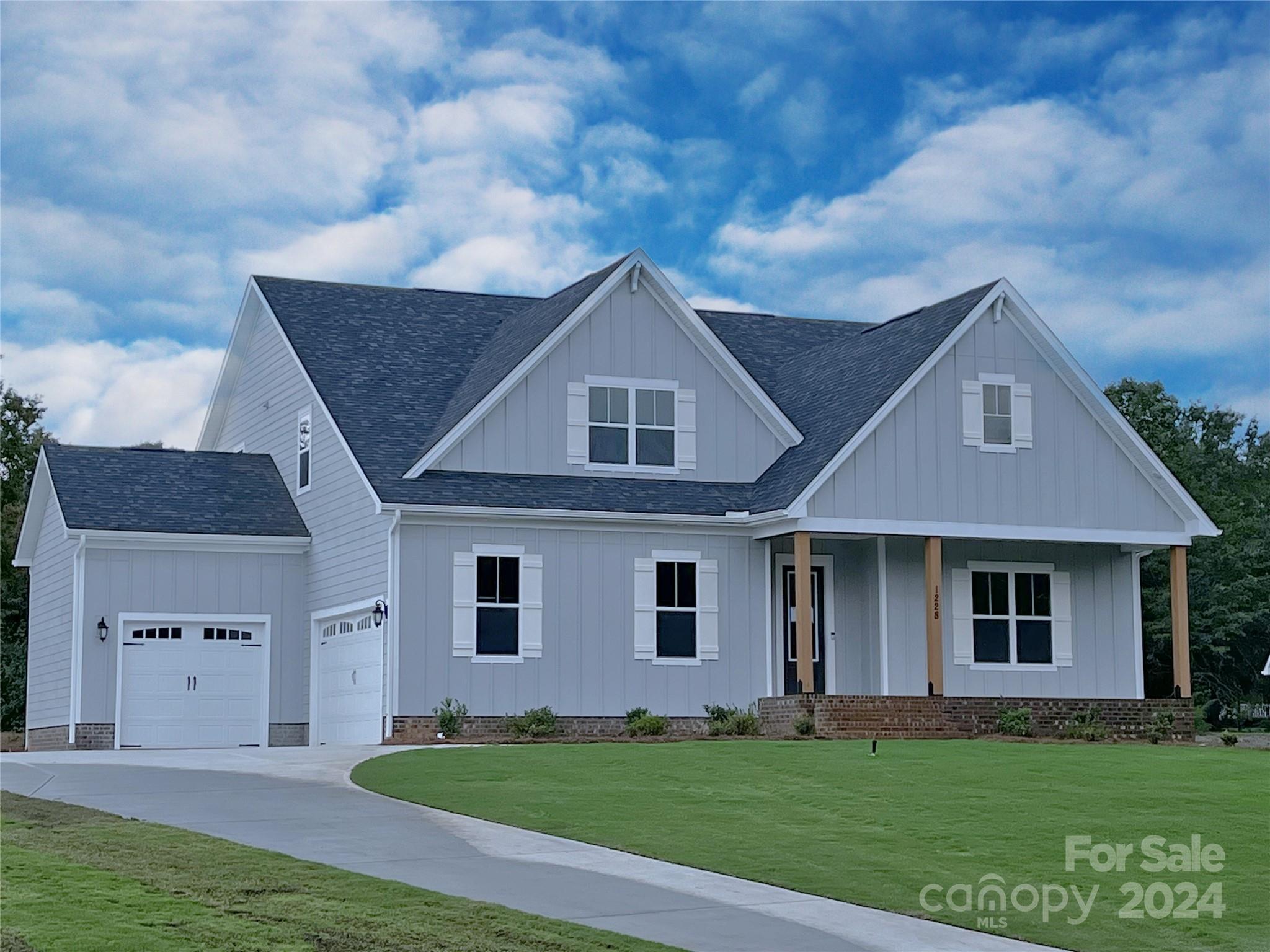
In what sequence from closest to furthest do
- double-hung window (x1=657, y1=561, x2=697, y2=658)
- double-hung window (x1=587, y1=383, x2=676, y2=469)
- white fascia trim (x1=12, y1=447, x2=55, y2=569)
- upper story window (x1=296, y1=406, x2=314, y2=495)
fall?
1. double-hung window (x1=657, y1=561, x2=697, y2=658)
2. double-hung window (x1=587, y1=383, x2=676, y2=469)
3. upper story window (x1=296, y1=406, x2=314, y2=495)
4. white fascia trim (x1=12, y1=447, x2=55, y2=569)

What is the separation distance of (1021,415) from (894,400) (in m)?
2.53

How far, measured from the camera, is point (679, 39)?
89.7ft

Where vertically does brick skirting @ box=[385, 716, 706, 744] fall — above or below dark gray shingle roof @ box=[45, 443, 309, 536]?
below

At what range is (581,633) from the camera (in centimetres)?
2736

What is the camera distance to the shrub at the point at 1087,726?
89.2 feet

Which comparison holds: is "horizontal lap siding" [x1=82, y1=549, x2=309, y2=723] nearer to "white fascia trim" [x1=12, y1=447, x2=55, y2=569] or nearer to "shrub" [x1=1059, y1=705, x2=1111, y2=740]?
"white fascia trim" [x1=12, y1=447, x2=55, y2=569]

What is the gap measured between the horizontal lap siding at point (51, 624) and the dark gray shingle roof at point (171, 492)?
673 millimetres

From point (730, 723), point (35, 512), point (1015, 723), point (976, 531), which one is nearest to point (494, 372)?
point (730, 723)

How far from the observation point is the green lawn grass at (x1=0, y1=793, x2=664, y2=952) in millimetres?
10242

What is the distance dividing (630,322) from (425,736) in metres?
7.63

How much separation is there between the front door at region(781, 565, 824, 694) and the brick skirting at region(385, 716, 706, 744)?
2.03 meters

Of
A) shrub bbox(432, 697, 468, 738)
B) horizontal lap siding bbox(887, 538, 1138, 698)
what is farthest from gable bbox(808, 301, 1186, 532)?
shrub bbox(432, 697, 468, 738)

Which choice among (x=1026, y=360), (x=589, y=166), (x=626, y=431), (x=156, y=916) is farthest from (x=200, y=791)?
(x=1026, y=360)

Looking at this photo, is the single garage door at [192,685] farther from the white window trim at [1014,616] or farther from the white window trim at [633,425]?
the white window trim at [1014,616]
